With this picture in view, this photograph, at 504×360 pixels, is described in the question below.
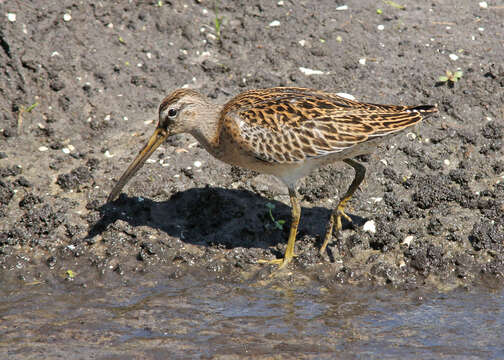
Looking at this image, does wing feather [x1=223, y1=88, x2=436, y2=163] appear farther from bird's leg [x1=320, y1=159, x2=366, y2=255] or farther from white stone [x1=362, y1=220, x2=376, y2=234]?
white stone [x1=362, y1=220, x2=376, y2=234]

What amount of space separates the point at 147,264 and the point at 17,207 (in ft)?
5.20

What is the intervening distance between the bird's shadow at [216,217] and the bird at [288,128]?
0.36 meters

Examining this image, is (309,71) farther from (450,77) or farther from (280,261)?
(280,261)

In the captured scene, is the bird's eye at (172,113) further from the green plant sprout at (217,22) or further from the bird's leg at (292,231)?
the green plant sprout at (217,22)

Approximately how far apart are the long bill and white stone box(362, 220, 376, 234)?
2217 mm

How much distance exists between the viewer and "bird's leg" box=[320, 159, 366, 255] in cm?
716

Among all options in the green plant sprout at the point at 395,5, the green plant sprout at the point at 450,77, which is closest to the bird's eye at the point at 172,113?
the green plant sprout at the point at 450,77

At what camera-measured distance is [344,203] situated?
23.9 feet

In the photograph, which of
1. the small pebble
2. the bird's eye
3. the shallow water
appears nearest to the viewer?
the shallow water

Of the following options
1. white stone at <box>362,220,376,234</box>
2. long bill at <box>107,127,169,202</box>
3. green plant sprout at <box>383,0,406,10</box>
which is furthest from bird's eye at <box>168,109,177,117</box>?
green plant sprout at <box>383,0,406,10</box>

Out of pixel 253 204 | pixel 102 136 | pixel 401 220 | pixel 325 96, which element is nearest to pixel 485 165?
pixel 401 220

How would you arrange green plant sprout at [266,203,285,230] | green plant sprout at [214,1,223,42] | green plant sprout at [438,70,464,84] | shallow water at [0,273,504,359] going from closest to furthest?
shallow water at [0,273,504,359] → green plant sprout at [266,203,285,230] → green plant sprout at [438,70,464,84] → green plant sprout at [214,1,223,42]

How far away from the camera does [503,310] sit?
6223mm

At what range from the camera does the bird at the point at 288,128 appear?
6766 mm
